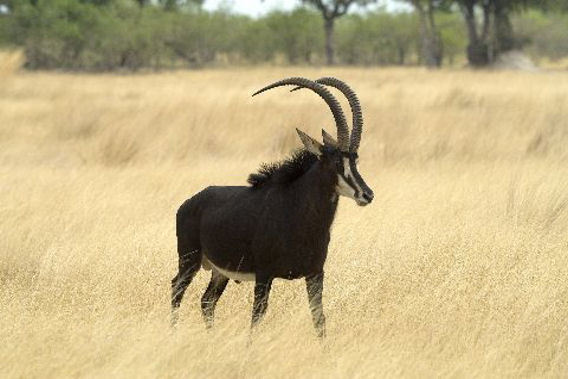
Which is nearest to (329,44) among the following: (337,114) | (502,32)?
(502,32)

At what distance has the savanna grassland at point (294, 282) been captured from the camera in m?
4.50

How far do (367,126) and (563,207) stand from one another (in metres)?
6.02

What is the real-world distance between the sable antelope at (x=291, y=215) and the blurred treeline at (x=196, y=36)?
4097 centimetres

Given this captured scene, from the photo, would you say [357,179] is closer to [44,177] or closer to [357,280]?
[357,280]

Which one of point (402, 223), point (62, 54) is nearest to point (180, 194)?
point (402, 223)

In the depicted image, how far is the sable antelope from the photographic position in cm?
460

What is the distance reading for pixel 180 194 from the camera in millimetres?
9555

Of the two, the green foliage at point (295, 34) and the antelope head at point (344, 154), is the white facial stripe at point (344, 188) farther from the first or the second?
the green foliage at point (295, 34)

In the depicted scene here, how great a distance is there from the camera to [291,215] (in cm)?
468

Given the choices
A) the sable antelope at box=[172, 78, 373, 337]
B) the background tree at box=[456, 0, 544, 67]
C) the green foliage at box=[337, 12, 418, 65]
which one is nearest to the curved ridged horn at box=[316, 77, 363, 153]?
the sable antelope at box=[172, 78, 373, 337]

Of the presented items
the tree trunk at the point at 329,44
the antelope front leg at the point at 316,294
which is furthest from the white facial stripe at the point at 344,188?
the tree trunk at the point at 329,44

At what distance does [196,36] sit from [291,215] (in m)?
56.7

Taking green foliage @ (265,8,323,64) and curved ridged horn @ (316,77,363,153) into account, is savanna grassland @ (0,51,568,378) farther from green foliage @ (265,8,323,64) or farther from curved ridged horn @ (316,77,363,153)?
green foliage @ (265,8,323,64)

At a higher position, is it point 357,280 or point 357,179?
point 357,179
